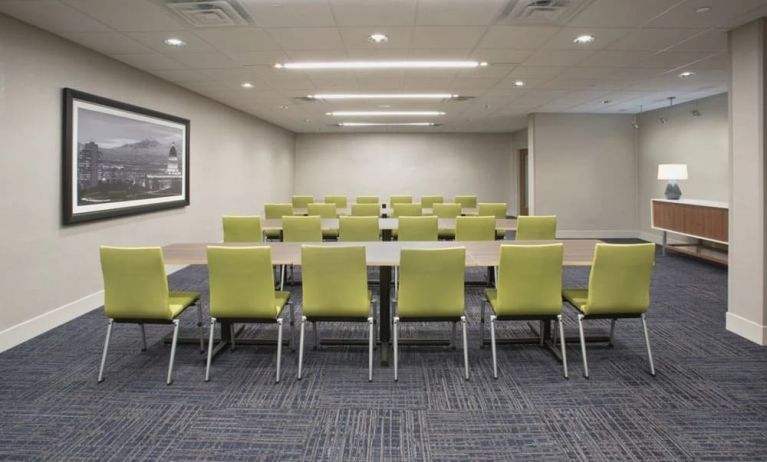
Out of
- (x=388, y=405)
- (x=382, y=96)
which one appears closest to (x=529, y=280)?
(x=388, y=405)

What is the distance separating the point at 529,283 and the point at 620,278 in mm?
576

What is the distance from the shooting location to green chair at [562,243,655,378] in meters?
3.08

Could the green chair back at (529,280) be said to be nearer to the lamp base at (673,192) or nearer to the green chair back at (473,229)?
the green chair back at (473,229)

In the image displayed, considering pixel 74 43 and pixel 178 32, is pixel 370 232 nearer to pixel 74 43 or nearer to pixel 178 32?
pixel 178 32

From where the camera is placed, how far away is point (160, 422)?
8.58ft

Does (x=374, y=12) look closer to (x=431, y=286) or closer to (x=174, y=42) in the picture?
(x=174, y=42)

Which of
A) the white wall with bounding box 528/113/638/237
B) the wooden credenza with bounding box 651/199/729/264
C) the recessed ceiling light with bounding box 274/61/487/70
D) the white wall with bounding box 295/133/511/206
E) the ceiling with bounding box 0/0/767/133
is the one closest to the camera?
the ceiling with bounding box 0/0/767/133

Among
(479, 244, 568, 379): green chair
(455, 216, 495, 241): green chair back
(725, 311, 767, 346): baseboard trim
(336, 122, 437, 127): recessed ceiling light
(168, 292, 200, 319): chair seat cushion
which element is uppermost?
(336, 122, 437, 127): recessed ceiling light

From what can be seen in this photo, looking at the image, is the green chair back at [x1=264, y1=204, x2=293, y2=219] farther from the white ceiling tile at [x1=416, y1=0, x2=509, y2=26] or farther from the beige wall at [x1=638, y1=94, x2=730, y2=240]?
the beige wall at [x1=638, y1=94, x2=730, y2=240]

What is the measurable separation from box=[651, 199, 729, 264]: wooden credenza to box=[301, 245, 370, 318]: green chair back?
576 cm

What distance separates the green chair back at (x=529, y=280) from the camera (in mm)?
3082

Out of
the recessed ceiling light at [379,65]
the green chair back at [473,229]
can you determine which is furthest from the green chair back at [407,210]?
the recessed ceiling light at [379,65]

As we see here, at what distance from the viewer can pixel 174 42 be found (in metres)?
4.55

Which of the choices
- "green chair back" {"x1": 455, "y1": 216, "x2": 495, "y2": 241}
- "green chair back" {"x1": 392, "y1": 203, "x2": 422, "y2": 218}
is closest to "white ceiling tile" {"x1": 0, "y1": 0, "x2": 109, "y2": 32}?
"green chair back" {"x1": 455, "y1": 216, "x2": 495, "y2": 241}
